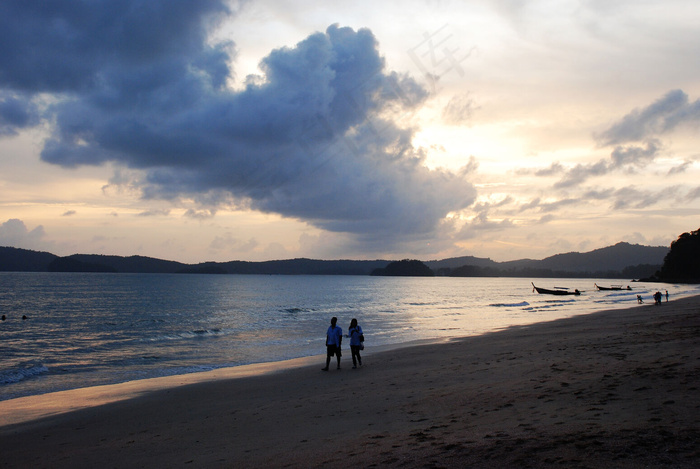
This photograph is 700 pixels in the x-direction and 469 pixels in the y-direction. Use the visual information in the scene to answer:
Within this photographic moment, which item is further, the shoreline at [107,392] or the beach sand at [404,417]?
the shoreline at [107,392]

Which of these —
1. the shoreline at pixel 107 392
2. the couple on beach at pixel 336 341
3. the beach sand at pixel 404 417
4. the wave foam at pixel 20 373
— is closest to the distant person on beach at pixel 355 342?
the couple on beach at pixel 336 341

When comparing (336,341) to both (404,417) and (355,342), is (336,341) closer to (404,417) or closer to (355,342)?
(355,342)

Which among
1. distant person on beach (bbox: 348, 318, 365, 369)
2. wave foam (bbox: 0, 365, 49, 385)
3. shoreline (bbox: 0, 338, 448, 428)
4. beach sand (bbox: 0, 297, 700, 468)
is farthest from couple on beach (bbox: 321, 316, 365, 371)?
wave foam (bbox: 0, 365, 49, 385)

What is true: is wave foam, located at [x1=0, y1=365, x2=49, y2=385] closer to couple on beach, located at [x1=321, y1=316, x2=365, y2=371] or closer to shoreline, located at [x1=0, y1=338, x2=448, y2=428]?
shoreline, located at [x1=0, y1=338, x2=448, y2=428]

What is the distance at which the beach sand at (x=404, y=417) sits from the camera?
603 cm

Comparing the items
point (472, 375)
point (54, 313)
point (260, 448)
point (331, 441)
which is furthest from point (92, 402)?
point (54, 313)

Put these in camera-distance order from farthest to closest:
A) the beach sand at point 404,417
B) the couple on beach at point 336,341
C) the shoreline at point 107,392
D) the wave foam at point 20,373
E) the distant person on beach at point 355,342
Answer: the wave foam at point 20,373
the distant person on beach at point 355,342
the couple on beach at point 336,341
the shoreline at point 107,392
the beach sand at point 404,417

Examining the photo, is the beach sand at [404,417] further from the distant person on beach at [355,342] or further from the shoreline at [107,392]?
the distant person on beach at [355,342]

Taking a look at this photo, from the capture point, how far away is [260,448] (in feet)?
25.5

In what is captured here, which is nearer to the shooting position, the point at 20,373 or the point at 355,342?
the point at 355,342

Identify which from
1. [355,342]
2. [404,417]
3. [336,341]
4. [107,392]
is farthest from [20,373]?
[404,417]

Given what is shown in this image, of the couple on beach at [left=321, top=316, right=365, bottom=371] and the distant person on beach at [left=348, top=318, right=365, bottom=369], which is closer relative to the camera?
the couple on beach at [left=321, top=316, right=365, bottom=371]

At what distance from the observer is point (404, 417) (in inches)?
349

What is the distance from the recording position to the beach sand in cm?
603
